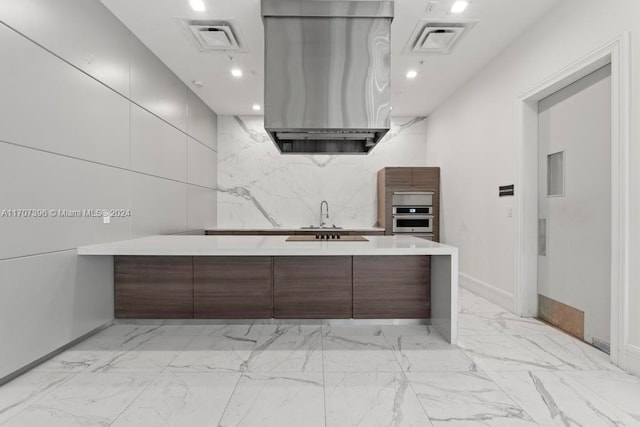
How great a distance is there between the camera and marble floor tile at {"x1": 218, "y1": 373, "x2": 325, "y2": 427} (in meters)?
1.65

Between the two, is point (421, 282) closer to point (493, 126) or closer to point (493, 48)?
point (493, 126)

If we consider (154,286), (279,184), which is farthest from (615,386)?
(279,184)

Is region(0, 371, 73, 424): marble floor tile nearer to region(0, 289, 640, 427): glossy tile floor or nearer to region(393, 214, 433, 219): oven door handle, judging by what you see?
region(0, 289, 640, 427): glossy tile floor

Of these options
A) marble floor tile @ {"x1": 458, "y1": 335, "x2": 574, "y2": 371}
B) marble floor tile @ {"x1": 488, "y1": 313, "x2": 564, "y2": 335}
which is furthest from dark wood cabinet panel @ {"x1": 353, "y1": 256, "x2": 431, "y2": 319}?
marble floor tile @ {"x1": 488, "y1": 313, "x2": 564, "y2": 335}

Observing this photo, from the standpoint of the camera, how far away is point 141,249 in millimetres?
2426

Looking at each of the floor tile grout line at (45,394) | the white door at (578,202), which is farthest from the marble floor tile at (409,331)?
the floor tile grout line at (45,394)

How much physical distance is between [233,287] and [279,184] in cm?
304

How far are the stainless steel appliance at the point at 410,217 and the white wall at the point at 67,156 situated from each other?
3255 mm

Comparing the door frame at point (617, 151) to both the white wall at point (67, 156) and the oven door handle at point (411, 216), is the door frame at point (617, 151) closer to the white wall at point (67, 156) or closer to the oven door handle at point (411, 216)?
the oven door handle at point (411, 216)

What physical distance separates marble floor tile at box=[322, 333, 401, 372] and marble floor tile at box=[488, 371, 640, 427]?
2.15 feet

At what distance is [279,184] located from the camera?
5.80 m

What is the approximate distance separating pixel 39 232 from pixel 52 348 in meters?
0.80

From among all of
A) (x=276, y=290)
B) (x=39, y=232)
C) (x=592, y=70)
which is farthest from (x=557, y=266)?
(x=39, y=232)

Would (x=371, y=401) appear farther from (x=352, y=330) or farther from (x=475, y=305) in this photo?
(x=475, y=305)
